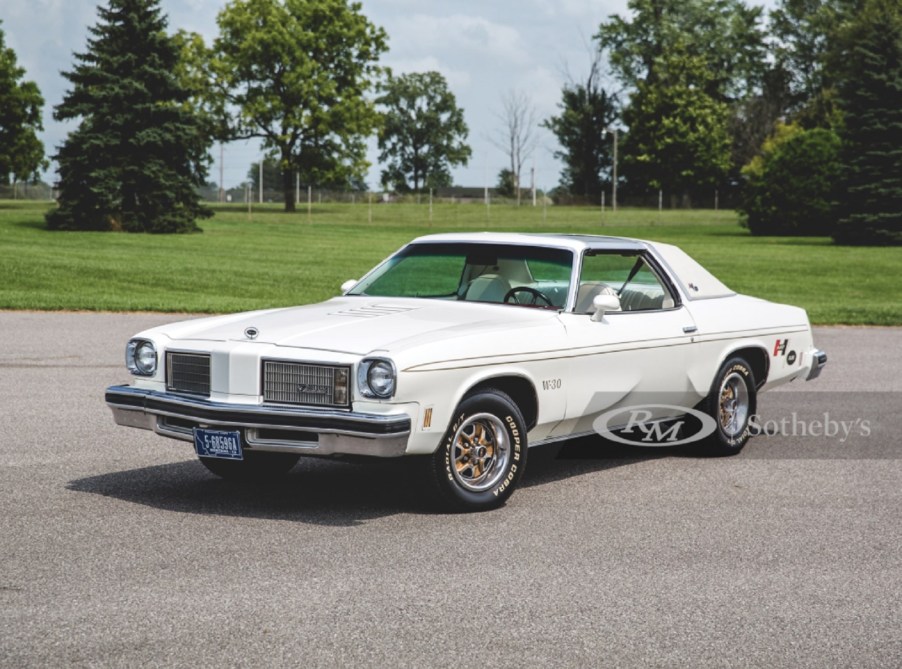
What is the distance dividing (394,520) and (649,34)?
90.0 meters

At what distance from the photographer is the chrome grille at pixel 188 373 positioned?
663 centimetres

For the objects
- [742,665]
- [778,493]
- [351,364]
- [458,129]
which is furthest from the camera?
[458,129]

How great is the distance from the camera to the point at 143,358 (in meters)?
6.95

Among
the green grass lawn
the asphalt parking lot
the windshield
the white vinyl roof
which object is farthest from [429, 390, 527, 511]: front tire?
the green grass lawn

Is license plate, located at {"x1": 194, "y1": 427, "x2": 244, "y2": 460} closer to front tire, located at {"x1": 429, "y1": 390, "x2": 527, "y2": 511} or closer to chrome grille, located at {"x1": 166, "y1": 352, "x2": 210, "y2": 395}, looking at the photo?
chrome grille, located at {"x1": 166, "y1": 352, "x2": 210, "y2": 395}

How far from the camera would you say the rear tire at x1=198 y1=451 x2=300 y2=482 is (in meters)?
7.41

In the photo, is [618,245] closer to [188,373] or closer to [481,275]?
[481,275]

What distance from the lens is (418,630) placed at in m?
4.54

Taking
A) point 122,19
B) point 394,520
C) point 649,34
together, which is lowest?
point 394,520

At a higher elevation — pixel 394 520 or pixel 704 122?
pixel 704 122

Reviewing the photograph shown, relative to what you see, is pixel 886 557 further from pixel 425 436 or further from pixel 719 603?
pixel 425 436

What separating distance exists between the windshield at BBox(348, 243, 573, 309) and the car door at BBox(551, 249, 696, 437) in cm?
19

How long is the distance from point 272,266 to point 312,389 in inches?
978

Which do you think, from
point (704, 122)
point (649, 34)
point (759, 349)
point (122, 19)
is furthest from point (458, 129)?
point (759, 349)
